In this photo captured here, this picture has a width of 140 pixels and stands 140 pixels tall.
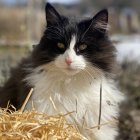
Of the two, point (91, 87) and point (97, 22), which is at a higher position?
point (97, 22)

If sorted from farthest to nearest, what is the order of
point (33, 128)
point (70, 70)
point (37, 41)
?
point (37, 41) → point (70, 70) → point (33, 128)

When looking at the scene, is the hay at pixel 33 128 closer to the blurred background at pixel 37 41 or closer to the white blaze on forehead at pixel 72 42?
the white blaze on forehead at pixel 72 42

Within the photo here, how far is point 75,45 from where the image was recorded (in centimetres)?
395

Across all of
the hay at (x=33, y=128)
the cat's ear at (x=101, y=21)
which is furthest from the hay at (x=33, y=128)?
the cat's ear at (x=101, y=21)

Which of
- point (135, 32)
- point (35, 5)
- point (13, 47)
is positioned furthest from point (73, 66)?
point (135, 32)

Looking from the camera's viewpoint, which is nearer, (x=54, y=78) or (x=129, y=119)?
(x=54, y=78)

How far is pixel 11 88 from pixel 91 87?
35.3 inches

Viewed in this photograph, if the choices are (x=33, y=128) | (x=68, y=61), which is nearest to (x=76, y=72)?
(x=68, y=61)

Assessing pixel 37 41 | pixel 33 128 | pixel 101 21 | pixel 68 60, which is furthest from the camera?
pixel 37 41

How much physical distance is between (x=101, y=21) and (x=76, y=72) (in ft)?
1.66

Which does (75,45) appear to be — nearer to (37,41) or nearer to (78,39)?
(78,39)

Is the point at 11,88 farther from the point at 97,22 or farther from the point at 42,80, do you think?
the point at 97,22

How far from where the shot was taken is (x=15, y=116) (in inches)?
118

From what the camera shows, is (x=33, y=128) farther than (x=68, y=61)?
No
